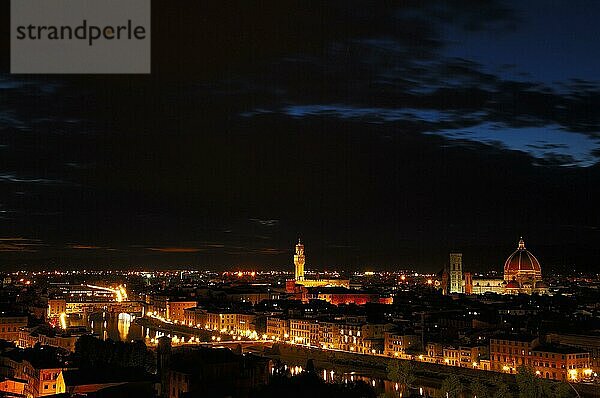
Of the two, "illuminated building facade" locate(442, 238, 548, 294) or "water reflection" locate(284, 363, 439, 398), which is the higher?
"water reflection" locate(284, 363, 439, 398)

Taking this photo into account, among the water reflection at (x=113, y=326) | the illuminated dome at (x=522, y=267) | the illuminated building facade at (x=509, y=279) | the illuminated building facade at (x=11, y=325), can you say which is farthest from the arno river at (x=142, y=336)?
the illuminated dome at (x=522, y=267)

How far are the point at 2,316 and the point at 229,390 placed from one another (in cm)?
1280

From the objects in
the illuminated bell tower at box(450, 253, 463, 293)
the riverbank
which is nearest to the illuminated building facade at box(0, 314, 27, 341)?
the riverbank

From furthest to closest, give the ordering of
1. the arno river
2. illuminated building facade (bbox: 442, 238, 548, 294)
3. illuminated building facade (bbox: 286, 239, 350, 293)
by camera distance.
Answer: illuminated building facade (bbox: 286, 239, 350, 293) < illuminated building facade (bbox: 442, 238, 548, 294) < the arno river

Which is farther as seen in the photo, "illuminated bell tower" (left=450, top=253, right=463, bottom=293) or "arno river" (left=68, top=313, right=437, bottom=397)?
"illuminated bell tower" (left=450, top=253, right=463, bottom=293)

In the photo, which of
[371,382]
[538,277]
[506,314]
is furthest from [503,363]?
[538,277]

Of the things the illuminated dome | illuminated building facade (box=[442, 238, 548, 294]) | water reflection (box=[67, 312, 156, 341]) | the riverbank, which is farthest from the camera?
the illuminated dome

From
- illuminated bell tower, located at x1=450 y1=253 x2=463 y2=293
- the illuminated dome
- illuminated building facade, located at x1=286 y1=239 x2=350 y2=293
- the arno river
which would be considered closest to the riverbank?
the arno river

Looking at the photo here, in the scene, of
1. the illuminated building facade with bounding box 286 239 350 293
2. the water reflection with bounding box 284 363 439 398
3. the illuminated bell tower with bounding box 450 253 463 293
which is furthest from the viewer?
the illuminated building facade with bounding box 286 239 350 293

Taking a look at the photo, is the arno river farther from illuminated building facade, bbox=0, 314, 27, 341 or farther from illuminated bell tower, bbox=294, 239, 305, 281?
illuminated bell tower, bbox=294, 239, 305, 281

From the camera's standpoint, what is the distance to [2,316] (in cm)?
2100

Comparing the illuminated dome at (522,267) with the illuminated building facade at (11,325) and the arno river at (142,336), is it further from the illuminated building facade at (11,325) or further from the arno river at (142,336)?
the illuminated building facade at (11,325)

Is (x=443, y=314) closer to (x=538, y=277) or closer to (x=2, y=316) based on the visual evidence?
(x=2, y=316)

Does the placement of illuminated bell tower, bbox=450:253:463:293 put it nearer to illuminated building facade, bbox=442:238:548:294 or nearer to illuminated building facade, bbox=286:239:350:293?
illuminated building facade, bbox=442:238:548:294
